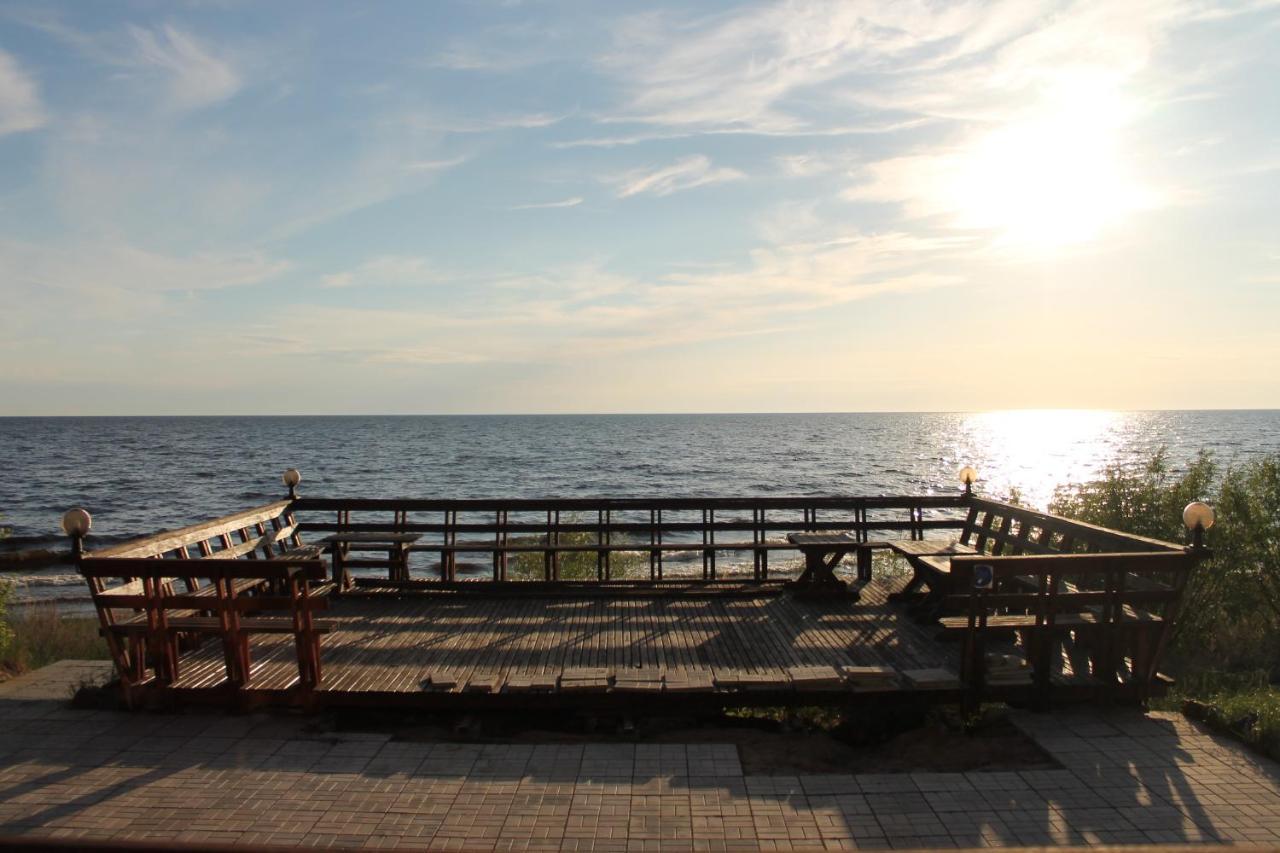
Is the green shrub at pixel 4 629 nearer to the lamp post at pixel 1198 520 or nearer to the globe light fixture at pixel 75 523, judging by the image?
the globe light fixture at pixel 75 523

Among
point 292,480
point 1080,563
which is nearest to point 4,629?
point 292,480

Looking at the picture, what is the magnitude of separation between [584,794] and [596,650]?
274 centimetres

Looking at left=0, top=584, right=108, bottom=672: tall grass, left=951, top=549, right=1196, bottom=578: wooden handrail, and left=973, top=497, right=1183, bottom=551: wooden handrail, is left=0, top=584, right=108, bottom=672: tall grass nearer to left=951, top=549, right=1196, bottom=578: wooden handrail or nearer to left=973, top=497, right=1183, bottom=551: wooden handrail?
left=951, top=549, right=1196, bottom=578: wooden handrail

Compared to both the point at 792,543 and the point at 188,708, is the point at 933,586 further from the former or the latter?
the point at 188,708

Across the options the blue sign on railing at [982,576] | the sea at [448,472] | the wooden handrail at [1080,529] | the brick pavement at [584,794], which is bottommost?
the sea at [448,472]

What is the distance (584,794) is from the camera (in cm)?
521

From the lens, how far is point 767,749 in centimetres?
612

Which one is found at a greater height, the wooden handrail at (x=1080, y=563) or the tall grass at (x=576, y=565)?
the wooden handrail at (x=1080, y=563)

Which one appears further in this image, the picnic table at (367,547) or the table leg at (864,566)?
the table leg at (864,566)

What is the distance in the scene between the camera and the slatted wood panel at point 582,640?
725 centimetres

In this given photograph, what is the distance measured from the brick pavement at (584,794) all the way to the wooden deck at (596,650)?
1.79ft

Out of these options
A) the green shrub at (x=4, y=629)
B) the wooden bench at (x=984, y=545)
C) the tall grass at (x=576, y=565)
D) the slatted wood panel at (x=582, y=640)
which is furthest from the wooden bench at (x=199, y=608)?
the tall grass at (x=576, y=565)

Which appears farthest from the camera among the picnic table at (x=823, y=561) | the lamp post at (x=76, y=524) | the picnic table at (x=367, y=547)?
the picnic table at (x=367, y=547)

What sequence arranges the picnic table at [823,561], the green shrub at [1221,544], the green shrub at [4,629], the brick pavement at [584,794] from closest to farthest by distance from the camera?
the brick pavement at [584,794] → the green shrub at [4,629] → the picnic table at [823,561] → the green shrub at [1221,544]
